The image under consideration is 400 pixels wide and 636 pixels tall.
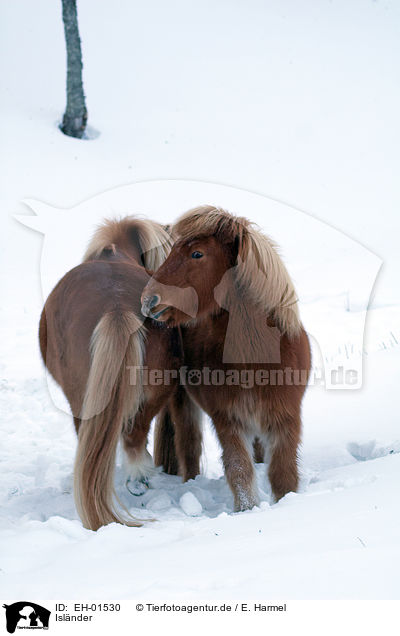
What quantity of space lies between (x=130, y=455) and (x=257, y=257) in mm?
1230

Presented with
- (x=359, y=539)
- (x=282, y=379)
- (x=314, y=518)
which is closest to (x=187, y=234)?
(x=282, y=379)

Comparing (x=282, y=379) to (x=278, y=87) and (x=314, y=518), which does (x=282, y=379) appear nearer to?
(x=314, y=518)

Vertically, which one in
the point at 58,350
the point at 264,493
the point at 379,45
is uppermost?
the point at 379,45

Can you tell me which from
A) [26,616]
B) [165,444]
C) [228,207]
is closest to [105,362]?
[26,616]

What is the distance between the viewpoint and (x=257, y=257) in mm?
3000

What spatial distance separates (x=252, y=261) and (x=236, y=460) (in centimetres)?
102

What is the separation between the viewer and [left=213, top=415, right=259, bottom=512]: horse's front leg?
307 centimetres

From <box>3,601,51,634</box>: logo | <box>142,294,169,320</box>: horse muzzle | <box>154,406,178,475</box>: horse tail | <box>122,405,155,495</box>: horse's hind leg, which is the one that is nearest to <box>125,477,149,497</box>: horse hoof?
<box>122,405,155,495</box>: horse's hind leg

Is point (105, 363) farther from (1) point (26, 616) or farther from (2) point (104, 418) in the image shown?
(1) point (26, 616)

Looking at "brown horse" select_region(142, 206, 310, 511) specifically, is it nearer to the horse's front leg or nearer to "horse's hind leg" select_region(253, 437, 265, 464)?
the horse's front leg

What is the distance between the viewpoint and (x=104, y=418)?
277cm

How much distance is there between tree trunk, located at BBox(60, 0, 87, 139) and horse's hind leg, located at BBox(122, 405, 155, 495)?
912 cm

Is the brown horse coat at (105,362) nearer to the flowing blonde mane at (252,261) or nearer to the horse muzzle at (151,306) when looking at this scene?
the horse muzzle at (151,306)

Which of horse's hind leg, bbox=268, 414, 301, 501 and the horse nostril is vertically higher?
the horse nostril
